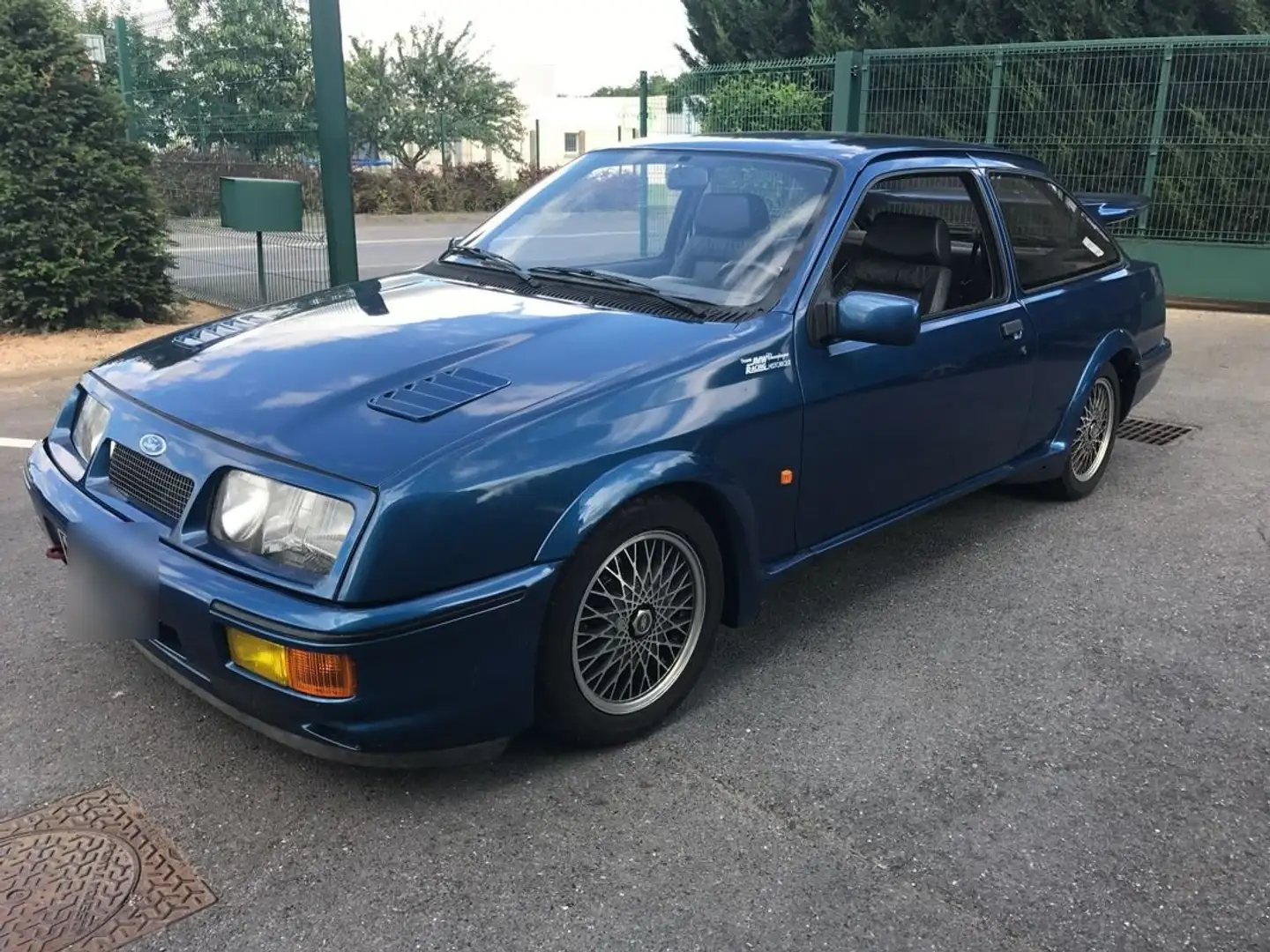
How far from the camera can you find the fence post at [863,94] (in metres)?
11.6

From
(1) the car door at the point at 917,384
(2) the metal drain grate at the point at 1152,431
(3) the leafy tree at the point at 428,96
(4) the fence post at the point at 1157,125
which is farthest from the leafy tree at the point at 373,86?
(1) the car door at the point at 917,384

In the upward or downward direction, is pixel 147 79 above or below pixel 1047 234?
above

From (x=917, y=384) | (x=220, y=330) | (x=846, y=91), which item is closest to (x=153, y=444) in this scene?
(x=220, y=330)

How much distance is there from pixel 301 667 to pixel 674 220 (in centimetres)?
220

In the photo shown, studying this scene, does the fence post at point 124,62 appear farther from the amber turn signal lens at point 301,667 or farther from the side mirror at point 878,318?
the amber turn signal lens at point 301,667

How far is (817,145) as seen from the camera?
154 inches

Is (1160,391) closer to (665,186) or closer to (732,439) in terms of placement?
(665,186)

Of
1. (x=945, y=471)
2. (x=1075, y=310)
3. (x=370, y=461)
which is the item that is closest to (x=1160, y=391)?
(x=1075, y=310)

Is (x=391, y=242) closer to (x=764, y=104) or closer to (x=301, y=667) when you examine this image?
(x=764, y=104)

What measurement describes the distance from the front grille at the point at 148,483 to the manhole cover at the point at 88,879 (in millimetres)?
759

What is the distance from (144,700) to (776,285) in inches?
90.2

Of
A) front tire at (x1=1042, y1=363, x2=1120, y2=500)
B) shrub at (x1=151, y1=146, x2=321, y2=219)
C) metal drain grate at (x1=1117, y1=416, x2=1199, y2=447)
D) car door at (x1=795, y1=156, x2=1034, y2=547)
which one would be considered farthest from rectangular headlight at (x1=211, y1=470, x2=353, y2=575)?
shrub at (x1=151, y1=146, x2=321, y2=219)

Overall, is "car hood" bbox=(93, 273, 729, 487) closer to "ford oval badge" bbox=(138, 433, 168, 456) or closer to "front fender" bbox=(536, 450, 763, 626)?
→ "ford oval badge" bbox=(138, 433, 168, 456)

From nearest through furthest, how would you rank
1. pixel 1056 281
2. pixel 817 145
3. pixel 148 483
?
pixel 148 483 < pixel 817 145 < pixel 1056 281
